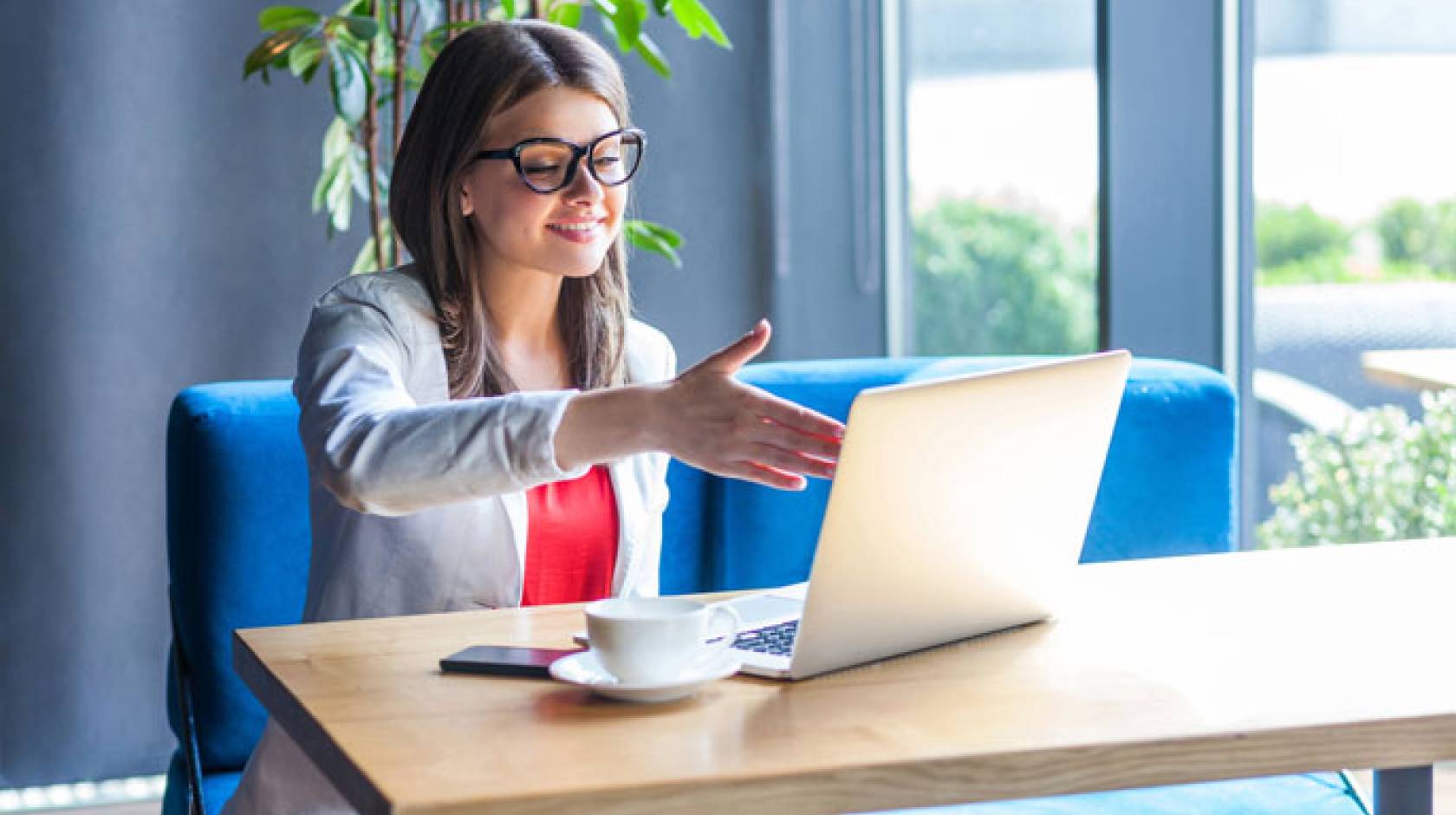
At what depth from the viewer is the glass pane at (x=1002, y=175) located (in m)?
3.29

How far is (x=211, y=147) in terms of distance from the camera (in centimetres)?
318

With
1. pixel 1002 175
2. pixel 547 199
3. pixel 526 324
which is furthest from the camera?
pixel 1002 175

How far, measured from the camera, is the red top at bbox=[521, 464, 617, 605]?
5.98 feet

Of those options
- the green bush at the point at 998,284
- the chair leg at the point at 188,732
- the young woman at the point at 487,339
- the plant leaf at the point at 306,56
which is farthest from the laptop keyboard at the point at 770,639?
the green bush at the point at 998,284

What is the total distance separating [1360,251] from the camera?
2.80m

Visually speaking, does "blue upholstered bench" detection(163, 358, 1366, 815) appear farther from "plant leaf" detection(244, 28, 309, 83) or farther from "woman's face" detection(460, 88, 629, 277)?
"plant leaf" detection(244, 28, 309, 83)

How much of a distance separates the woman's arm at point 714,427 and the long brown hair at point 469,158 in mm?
468

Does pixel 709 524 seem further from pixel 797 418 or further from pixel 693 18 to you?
pixel 797 418

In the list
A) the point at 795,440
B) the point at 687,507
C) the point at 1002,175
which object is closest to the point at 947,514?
the point at 795,440

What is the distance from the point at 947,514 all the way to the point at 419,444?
453 millimetres

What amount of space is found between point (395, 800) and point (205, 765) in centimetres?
129

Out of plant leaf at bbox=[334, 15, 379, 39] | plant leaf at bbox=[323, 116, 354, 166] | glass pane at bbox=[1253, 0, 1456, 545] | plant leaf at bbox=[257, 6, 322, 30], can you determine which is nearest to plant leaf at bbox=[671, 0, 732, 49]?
plant leaf at bbox=[334, 15, 379, 39]

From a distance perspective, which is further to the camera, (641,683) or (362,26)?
(362,26)

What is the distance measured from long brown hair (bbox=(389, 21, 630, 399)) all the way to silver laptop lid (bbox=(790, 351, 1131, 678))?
0.68m
